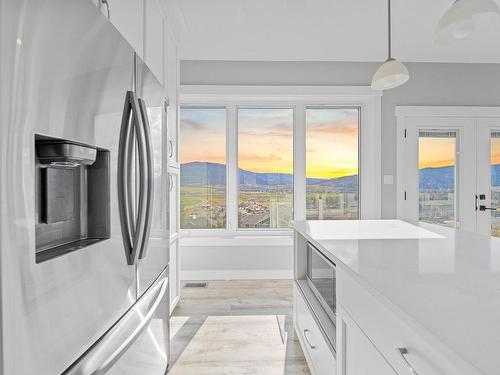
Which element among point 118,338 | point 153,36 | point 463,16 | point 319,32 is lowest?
point 118,338

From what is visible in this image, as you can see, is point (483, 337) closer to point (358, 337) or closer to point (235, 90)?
point (358, 337)

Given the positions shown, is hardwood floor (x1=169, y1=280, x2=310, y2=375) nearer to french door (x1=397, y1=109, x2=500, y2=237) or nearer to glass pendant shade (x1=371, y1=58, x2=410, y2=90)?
glass pendant shade (x1=371, y1=58, x2=410, y2=90)

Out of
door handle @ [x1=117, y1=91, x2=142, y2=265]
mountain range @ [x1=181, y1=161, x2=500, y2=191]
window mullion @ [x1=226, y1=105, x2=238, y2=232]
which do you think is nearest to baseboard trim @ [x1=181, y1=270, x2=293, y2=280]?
window mullion @ [x1=226, y1=105, x2=238, y2=232]

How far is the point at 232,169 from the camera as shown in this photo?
413 cm

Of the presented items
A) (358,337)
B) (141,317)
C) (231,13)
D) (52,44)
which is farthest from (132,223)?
(231,13)

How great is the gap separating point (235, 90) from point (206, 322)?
8.20 feet

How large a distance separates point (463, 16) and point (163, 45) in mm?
1958

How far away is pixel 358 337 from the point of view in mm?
1080

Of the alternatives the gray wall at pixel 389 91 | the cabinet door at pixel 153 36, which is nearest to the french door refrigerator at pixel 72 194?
the cabinet door at pixel 153 36

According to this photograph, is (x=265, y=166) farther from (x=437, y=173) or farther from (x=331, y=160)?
(x=437, y=173)

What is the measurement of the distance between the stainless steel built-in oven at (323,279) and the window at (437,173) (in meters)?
2.69

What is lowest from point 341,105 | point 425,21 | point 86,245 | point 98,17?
point 86,245

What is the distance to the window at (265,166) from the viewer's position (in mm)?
4180

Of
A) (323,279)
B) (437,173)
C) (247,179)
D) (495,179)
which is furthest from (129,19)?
(495,179)
